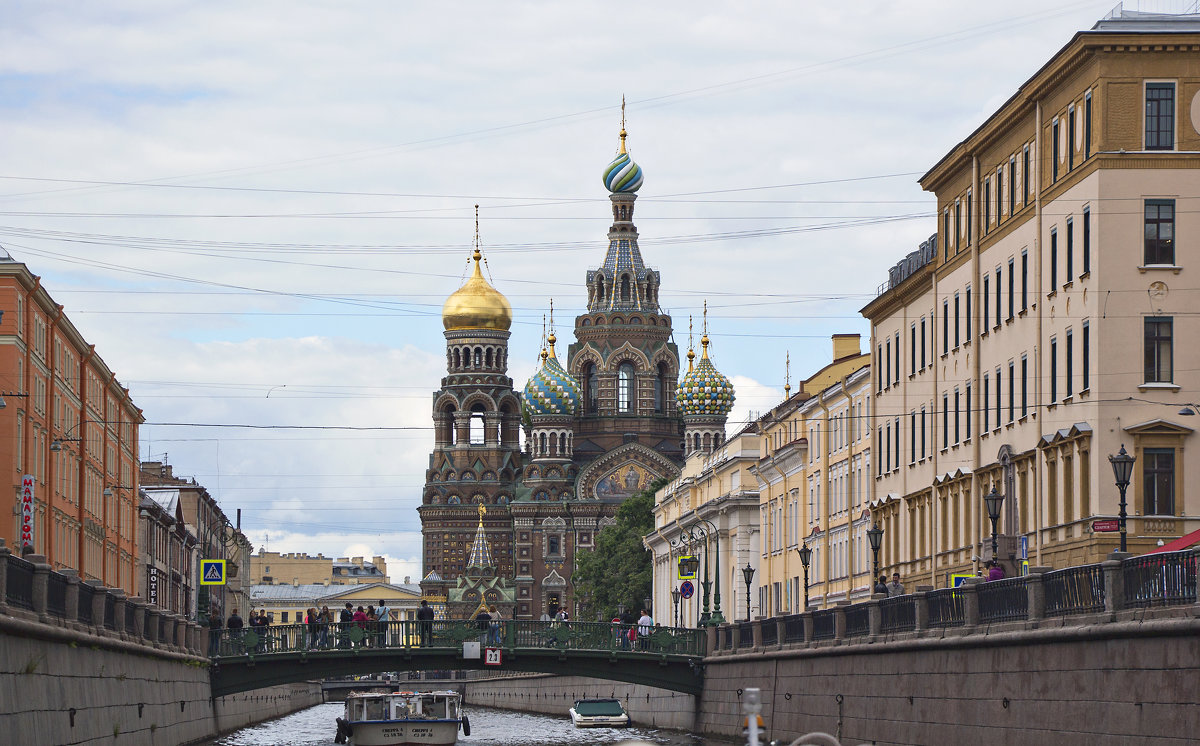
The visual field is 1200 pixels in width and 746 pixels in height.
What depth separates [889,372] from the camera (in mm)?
70688

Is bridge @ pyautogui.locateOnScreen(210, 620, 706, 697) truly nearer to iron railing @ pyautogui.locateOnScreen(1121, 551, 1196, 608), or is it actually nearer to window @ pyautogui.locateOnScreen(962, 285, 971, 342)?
Answer: window @ pyautogui.locateOnScreen(962, 285, 971, 342)

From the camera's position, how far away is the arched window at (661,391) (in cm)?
19099

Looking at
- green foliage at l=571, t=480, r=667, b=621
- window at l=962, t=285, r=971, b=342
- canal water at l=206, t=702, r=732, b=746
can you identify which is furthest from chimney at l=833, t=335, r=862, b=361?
green foliage at l=571, t=480, r=667, b=621

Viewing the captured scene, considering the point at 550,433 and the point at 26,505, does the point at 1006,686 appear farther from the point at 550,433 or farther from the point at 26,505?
the point at 550,433

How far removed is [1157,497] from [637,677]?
22623 mm

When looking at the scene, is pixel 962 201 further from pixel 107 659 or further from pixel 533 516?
pixel 533 516

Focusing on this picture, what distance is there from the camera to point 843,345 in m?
98.3

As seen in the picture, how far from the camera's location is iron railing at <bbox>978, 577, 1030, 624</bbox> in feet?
119

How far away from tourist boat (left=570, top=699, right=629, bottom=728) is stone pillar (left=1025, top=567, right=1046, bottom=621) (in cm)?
4757

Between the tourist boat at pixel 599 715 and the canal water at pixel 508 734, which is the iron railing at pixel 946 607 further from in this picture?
the tourist boat at pixel 599 715

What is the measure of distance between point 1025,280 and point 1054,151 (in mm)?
3891

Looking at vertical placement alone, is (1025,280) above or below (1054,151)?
below

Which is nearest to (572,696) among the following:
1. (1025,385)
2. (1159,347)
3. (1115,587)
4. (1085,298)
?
(1025,385)

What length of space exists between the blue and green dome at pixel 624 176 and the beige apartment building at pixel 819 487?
92.1 m
